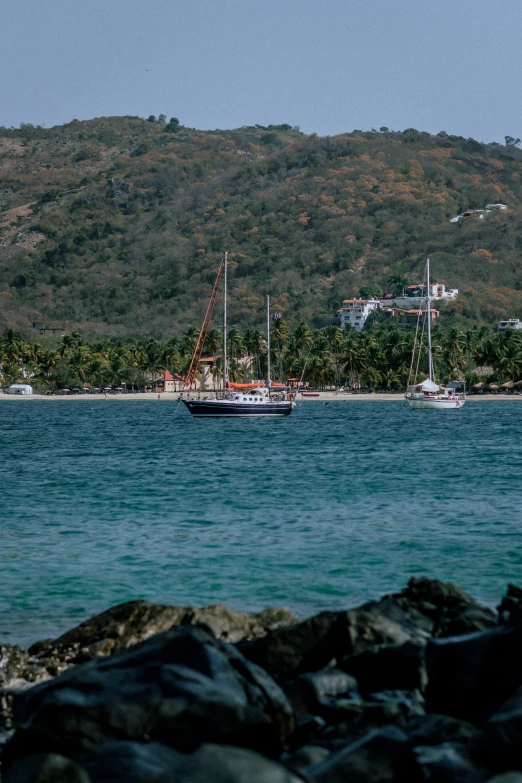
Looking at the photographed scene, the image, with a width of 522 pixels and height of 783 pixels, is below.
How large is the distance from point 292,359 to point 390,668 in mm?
140791

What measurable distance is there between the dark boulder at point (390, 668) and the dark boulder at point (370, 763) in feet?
8.08

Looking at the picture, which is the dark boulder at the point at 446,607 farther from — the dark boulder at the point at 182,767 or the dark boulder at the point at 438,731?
the dark boulder at the point at 182,767

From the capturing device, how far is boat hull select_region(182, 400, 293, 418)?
83.2 meters

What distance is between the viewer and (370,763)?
23.9 feet

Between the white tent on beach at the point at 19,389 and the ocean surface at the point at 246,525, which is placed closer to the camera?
the ocean surface at the point at 246,525

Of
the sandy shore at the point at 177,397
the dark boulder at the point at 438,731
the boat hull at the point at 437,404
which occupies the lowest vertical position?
the sandy shore at the point at 177,397

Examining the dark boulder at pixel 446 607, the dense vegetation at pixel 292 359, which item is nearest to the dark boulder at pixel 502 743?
the dark boulder at pixel 446 607

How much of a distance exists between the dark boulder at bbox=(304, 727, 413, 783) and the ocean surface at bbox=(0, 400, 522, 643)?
802 centimetres

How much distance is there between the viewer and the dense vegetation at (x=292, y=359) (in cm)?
14500

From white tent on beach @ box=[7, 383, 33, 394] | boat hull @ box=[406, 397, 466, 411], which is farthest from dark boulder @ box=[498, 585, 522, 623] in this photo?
white tent on beach @ box=[7, 383, 33, 394]

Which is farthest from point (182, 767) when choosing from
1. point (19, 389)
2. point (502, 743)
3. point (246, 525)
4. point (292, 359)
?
point (19, 389)

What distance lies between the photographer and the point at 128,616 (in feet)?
43.0

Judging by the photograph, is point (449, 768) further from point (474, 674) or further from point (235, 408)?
point (235, 408)

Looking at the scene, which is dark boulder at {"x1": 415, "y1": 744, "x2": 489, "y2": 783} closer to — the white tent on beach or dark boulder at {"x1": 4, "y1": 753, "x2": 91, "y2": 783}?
dark boulder at {"x1": 4, "y1": 753, "x2": 91, "y2": 783}
